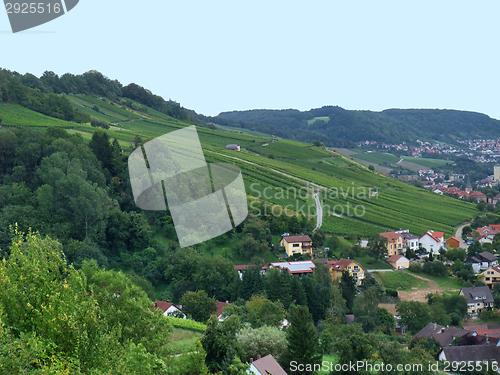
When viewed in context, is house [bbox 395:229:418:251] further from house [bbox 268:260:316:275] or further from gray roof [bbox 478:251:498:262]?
house [bbox 268:260:316:275]

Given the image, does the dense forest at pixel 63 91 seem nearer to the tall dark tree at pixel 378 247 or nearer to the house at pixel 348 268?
the house at pixel 348 268

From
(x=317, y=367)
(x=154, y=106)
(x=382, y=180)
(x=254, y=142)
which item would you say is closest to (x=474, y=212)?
(x=382, y=180)

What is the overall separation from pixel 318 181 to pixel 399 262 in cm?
1905

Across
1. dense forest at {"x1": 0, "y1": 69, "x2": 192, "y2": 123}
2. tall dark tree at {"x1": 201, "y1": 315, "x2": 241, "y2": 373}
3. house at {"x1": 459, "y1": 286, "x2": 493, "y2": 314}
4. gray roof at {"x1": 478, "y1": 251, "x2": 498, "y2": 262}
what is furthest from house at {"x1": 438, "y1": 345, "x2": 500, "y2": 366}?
dense forest at {"x1": 0, "y1": 69, "x2": 192, "y2": 123}

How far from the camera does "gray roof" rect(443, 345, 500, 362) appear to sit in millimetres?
25016

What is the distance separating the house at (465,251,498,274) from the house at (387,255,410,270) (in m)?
6.31

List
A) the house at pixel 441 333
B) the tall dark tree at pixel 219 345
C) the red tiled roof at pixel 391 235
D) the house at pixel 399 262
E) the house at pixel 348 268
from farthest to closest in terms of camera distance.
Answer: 1. the red tiled roof at pixel 391 235
2. the house at pixel 399 262
3. the house at pixel 348 268
4. the house at pixel 441 333
5. the tall dark tree at pixel 219 345

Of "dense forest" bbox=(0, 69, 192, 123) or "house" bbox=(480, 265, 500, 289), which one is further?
"dense forest" bbox=(0, 69, 192, 123)

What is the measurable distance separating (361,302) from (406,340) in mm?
5362

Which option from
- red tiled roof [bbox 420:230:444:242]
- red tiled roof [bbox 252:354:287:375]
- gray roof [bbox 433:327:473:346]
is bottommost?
gray roof [bbox 433:327:473:346]

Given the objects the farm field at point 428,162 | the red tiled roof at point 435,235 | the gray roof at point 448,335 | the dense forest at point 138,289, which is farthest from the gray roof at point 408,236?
the farm field at point 428,162

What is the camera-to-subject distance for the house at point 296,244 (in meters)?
37.4

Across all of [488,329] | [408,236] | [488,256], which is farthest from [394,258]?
[488,329]

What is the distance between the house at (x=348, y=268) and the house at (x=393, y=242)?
6591mm
